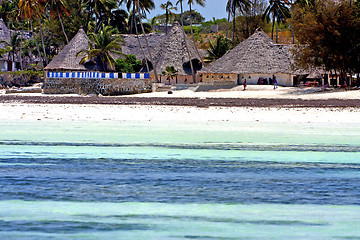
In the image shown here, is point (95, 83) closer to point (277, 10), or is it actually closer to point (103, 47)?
point (103, 47)

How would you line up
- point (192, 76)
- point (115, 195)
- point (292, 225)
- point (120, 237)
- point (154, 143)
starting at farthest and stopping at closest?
1. point (192, 76)
2. point (154, 143)
3. point (115, 195)
4. point (292, 225)
5. point (120, 237)

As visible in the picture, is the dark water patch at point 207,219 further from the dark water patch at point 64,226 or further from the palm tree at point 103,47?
the palm tree at point 103,47

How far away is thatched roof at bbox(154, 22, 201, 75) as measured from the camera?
56.5 metres

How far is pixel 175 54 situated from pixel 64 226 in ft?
168

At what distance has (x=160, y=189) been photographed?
335 inches

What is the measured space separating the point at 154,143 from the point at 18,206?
663 centimetres

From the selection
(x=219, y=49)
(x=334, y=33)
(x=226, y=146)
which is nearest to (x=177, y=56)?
(x=219, y=49)

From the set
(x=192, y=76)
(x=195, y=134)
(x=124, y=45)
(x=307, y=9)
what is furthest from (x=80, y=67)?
(x=195, y=134)

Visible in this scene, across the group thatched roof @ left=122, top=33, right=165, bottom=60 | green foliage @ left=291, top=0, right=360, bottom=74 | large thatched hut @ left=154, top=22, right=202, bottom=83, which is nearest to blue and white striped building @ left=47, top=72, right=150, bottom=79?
large thatched hut @ left=154, top=22, right=202, bottom=83

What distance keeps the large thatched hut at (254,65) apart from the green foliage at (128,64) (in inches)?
344

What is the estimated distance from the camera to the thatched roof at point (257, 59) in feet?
163

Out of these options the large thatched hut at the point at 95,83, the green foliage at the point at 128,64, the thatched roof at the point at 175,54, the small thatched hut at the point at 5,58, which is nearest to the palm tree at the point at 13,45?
the small thatched hut at the point at 5,58

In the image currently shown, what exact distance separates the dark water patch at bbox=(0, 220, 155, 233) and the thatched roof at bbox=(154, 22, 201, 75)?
49.5 metres

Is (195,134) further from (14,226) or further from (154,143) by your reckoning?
(14,226)
